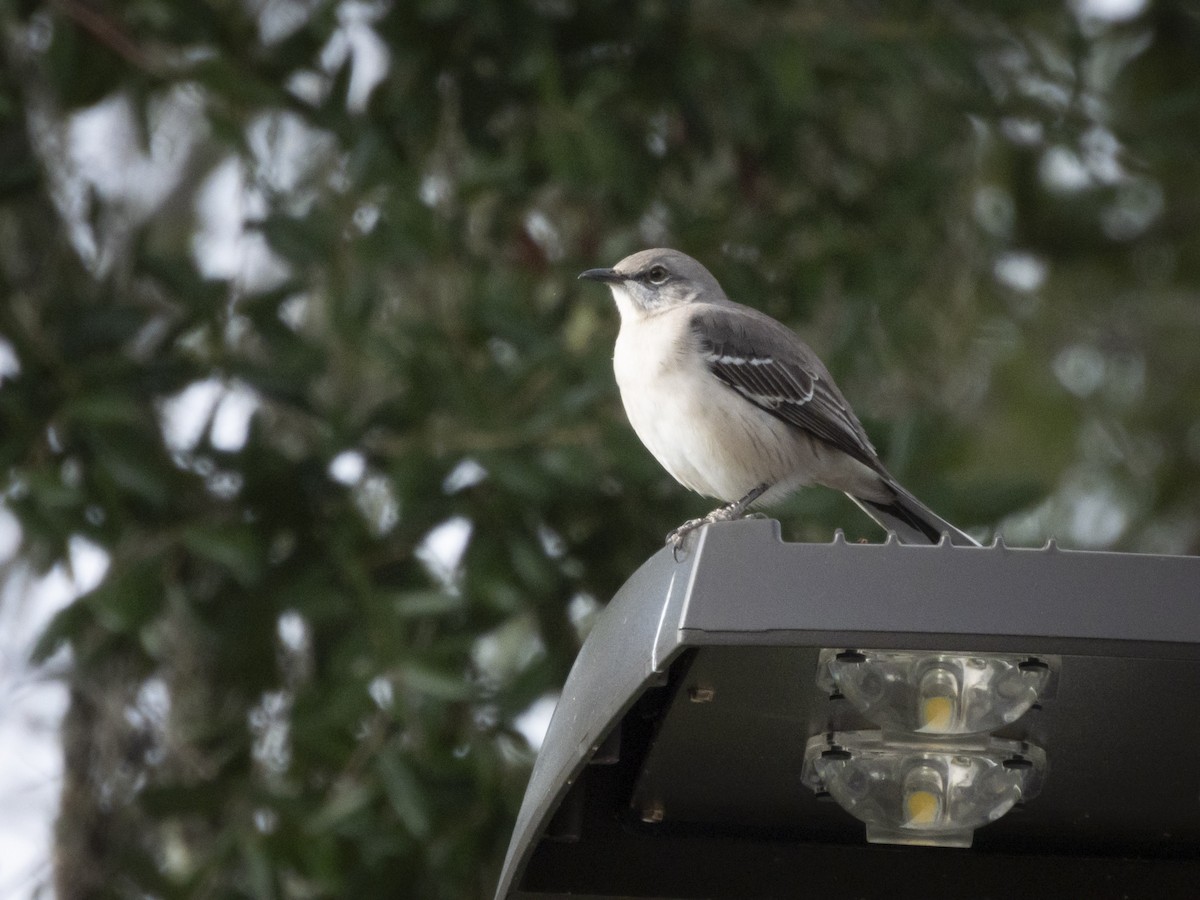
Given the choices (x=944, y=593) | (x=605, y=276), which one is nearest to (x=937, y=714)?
(x=944, y=593)

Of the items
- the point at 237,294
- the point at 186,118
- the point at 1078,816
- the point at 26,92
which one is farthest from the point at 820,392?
the point at 186,118

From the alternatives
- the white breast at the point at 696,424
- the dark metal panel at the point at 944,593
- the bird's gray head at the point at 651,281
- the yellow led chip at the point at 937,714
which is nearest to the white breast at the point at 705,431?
the white breast at the point at 696,424

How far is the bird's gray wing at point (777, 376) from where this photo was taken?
182 inches

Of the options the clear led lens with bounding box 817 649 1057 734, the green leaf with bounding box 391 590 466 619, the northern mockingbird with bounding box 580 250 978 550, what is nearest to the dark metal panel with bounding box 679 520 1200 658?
the clear led lens with bounding box 817 649 1057 734

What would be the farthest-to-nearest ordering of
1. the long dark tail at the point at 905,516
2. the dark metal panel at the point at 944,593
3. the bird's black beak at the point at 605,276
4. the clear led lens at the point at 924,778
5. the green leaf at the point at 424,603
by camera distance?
1. the bird's black beak at the point at 605,276
2. the green leaf at the point at 424,603
3. the long dark tail at the point at 905,516
4. the clear led lens at the point at 924,778
5. the dark metal panel at the point at 944,593

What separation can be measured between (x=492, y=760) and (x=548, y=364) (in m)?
1.18

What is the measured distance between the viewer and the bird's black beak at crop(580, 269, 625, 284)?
5070mm

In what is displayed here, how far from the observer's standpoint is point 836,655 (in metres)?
2.15

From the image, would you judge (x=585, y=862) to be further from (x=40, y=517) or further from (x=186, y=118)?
(x=186, y=118)

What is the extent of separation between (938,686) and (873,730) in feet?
0.48

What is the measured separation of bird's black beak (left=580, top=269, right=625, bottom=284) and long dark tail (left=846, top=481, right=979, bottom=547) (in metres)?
0.96

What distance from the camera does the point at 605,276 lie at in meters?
5.11

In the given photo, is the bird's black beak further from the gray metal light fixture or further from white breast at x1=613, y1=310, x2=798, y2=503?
the gray metal light fixture

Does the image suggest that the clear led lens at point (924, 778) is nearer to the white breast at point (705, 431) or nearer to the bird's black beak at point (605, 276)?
the white breast at point (705, 431)
